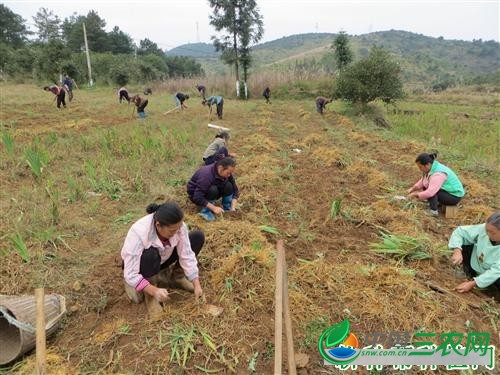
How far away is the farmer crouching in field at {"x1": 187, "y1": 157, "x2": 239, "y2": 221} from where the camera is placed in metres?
3.84

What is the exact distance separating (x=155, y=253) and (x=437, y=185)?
3.59 m

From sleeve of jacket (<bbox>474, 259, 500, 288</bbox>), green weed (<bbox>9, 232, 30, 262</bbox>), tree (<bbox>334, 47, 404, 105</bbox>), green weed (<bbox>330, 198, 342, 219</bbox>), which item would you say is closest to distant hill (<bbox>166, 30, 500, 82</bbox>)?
tree (<bbox>334, 47, 404, 105</bbox>)

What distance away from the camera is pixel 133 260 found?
7.65ft

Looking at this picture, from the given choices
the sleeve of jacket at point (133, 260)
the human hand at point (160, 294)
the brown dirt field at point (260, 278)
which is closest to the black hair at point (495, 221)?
the brown dirt field at point (260, 278)

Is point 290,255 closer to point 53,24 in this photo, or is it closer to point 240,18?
point 240,18

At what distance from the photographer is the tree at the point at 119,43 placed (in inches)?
1828

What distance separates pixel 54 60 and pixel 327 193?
23.7 metres

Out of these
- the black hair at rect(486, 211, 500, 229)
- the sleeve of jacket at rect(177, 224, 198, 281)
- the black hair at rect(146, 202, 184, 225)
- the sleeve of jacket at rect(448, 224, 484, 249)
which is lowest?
the sleeve of jacket at rect(448, 224, 484, 249)

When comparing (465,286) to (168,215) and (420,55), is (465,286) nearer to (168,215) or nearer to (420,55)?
(168,215)

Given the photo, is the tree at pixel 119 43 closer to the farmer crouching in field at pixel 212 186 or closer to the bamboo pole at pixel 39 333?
the farmer crouching in field at pixel 212 186

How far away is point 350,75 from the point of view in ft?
45.9

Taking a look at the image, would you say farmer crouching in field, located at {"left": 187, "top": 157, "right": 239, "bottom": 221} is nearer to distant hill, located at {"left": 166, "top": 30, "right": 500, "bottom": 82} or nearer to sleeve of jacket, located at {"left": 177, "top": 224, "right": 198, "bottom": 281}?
sleeve of jacket, located at {"left": 177, "top": 224, "right": 198, "bottom": 281}

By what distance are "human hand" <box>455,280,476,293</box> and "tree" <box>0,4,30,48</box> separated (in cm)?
5286

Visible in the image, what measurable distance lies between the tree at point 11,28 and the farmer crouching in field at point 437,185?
170 ft
